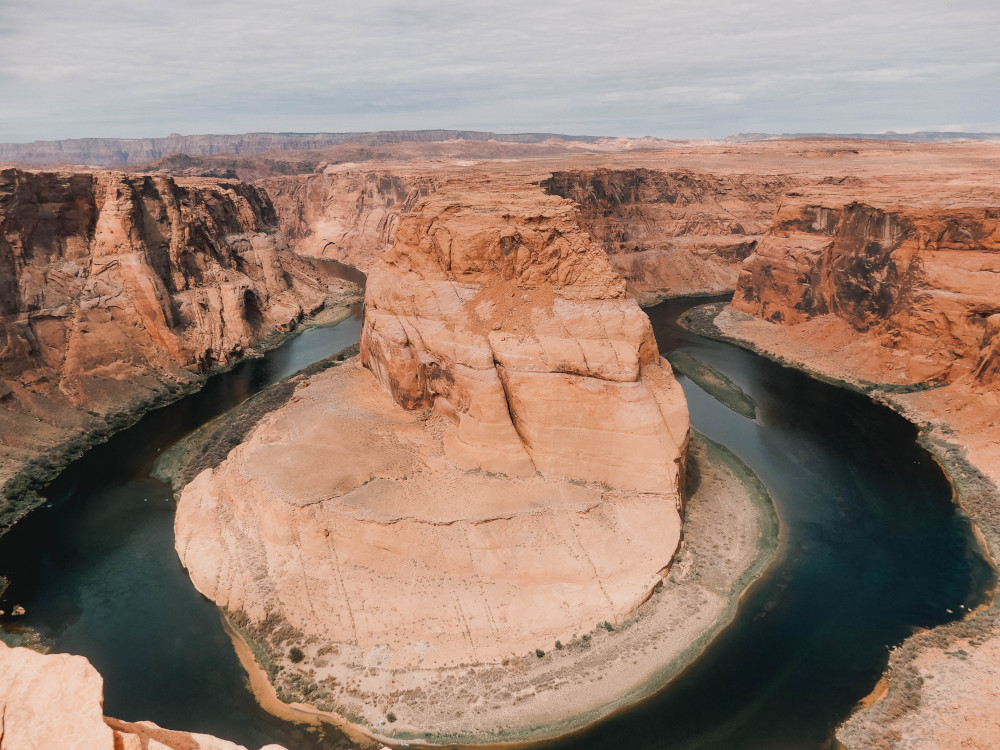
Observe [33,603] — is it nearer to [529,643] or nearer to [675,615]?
[529,643]

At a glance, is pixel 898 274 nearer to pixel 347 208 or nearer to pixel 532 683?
pixel 532 683

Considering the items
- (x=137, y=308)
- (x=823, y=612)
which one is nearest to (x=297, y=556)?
(x=823, y=612)

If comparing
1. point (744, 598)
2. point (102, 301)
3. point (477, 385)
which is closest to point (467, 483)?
point (477, 385)

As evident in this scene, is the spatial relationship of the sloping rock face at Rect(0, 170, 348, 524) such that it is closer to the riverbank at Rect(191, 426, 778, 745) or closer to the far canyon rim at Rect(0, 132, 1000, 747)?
the far canyon rim at Rect(0, 132, 1000, 747)

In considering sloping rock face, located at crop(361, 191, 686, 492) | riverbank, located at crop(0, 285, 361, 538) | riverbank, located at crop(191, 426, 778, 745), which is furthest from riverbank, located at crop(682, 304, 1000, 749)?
riverbank, located at crop(0, 285, 361, 538)

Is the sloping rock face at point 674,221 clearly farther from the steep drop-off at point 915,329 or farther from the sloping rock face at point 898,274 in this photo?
the sloping rock face at point 898,274

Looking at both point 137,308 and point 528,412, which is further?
point 137,308
